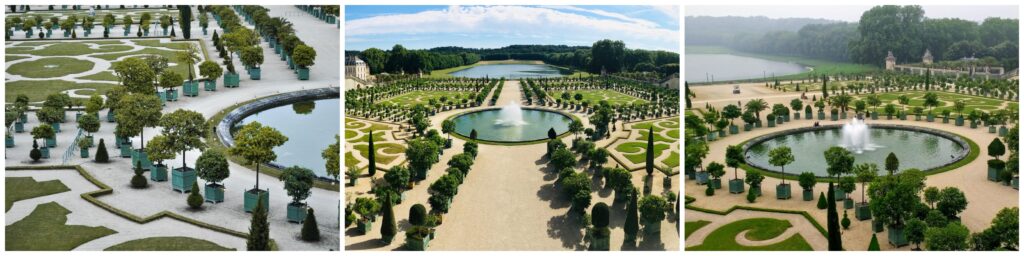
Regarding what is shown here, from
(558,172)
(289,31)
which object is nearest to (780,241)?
(558,172)

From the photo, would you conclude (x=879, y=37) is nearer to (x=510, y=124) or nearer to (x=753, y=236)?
(x=753, y=236)

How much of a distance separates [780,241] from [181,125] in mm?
9514

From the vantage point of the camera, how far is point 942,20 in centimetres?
1881

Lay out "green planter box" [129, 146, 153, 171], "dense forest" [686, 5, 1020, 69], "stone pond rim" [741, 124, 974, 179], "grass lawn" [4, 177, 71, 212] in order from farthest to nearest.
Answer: "stone pond rim" [741, 124, 974, 179], "dense forest" [686, 5, 1020, 69], "green planter box" [129, 146, 153, 171], "grass lawn" [4, 177, 71, 212]

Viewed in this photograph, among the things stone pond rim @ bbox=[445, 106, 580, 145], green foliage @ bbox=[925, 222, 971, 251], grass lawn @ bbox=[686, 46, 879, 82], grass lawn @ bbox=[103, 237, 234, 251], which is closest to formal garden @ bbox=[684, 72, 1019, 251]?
green foliage @ bbox=[925, 222, 971, 251]

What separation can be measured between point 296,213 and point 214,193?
1669mm

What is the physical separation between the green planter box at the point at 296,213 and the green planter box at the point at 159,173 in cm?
313

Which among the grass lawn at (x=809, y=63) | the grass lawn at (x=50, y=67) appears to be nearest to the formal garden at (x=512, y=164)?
→ the grass lawn at (x=809, y=63)

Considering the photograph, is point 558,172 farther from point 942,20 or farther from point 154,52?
point 154,52

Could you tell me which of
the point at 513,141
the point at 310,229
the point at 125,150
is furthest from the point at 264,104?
the point at 310,229

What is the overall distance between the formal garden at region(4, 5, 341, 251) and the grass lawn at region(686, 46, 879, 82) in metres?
6.27

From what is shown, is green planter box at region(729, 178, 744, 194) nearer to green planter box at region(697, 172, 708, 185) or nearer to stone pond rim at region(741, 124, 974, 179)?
green planter box at region(697, 172, 708, 185)

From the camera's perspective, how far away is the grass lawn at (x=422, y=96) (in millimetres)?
13885

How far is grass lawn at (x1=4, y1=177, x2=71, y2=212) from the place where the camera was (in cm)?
1349
